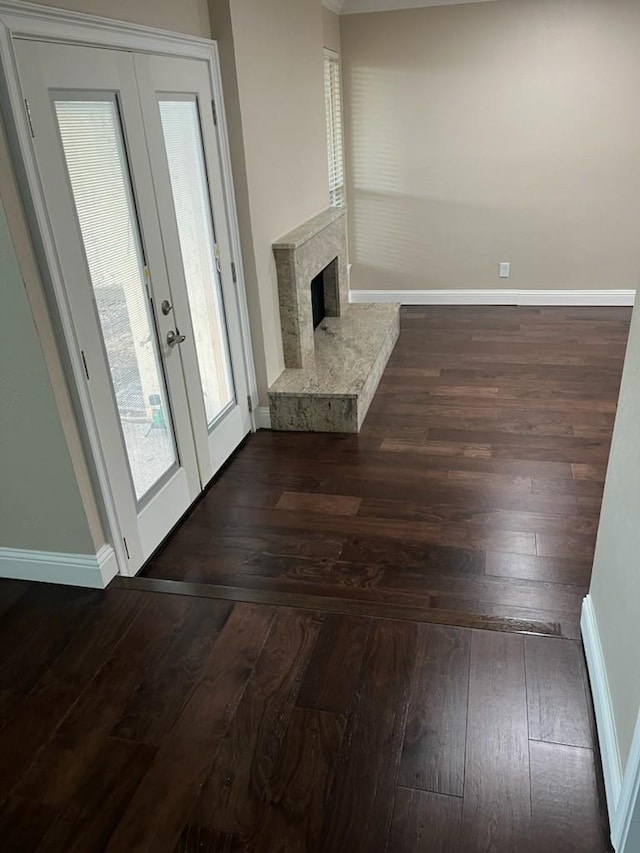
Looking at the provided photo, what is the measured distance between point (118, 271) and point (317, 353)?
225 cm

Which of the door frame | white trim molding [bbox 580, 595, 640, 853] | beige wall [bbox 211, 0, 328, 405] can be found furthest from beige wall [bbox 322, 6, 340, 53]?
white trim molding [bbox 580, 595, 640, 853]

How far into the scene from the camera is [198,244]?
3268 mm

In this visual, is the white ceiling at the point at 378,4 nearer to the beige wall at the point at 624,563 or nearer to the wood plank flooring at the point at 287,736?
the beige wall at the point at 624,563

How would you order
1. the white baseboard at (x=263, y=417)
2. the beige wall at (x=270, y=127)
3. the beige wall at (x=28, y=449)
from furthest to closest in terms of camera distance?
the white baseboard at (x=263, y=417) → the beige wall at (x=270, y=127) → the beige wall at (x=28, y=449)

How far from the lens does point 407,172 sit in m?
6.08

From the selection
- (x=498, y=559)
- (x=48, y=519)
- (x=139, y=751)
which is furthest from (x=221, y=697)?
(x=498, y=559)

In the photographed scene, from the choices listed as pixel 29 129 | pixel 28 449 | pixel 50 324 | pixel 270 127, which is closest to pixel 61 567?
pixel 28 449

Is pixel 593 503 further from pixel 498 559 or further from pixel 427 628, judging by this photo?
pixel 427 628

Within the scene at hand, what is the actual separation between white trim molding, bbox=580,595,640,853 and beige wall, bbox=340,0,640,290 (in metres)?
4.74

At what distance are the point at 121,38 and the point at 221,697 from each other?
94.0 inches

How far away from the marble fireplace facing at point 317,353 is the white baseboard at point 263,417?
3cm

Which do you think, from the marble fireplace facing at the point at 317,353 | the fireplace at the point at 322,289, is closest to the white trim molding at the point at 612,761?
the marble fireplace facing at the point at 317,353

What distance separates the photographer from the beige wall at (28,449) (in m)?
2.09

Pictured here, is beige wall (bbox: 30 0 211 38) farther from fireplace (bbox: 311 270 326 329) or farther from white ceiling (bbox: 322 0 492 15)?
white ceiling (bbox: 322 0 492 15)
